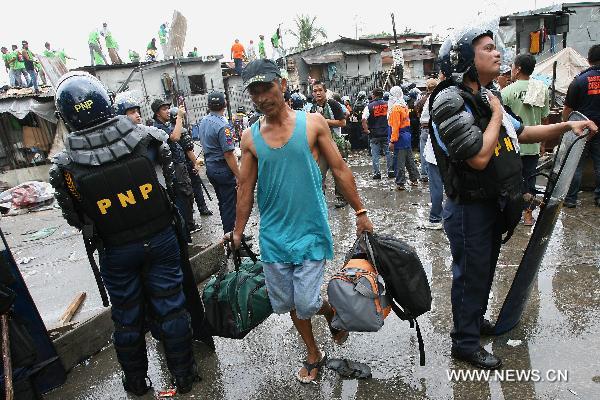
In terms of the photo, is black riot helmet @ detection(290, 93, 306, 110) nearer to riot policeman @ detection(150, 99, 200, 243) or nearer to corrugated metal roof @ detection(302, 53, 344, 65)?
riot policeman @ detection(150, 99, 200, 243)

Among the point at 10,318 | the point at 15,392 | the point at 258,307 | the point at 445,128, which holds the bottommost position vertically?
the point at 15,392

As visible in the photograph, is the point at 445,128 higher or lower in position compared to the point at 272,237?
higher

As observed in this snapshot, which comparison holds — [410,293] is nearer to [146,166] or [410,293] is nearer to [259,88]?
[259,88]

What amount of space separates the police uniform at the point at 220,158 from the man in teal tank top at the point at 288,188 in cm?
253

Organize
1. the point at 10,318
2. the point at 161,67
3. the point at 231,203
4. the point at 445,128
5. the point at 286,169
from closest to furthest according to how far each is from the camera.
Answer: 1. the point at 445,128
2. the point at 286,169
3. the point at 10,318
4. the point at 231,203
5. the point at 161,67

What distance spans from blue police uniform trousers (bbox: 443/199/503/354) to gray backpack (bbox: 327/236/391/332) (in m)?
0.60

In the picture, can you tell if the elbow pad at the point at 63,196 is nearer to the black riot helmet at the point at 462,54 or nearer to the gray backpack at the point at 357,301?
the gray backpack at the point at 357,301

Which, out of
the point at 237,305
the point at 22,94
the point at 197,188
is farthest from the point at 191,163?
the point at 22,94

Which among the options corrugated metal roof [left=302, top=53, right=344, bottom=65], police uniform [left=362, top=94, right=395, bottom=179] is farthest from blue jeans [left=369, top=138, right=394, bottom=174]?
corrugated metal roof [left=302, top=53, right=344, bottom=65]

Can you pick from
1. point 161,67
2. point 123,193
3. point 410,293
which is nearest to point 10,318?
point 123,193

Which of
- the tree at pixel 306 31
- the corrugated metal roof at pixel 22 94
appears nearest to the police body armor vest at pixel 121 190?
the corrugated metal roof at pixel 22 94

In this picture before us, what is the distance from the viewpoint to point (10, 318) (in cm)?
270

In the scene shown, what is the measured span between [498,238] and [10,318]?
128 inches

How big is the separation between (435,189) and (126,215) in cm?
390
